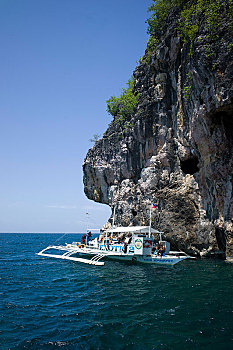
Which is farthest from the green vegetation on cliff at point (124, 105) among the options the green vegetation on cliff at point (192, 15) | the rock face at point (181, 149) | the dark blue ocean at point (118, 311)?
the dark blue ocean at point (118, 311)

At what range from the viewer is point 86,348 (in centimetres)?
796

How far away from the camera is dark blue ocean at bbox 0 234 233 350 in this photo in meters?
8.49

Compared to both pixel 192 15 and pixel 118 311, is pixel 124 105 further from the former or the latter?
pixel 118 311

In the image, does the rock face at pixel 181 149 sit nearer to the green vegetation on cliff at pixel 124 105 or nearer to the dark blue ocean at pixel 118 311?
the green vegetation on cliff at pixel 124 105

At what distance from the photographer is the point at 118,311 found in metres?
11.6

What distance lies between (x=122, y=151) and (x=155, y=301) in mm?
31900

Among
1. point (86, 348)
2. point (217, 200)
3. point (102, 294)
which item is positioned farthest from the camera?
point (217, 200)

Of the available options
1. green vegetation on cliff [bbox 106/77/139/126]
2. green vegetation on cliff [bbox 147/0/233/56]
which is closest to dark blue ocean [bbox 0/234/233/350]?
green vegetation on cliff [bbox 147/0/233/56]

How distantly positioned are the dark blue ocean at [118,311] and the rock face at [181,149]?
9705 millimetres

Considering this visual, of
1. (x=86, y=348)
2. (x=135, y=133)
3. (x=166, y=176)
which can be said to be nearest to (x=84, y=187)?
(x=135, y=133)

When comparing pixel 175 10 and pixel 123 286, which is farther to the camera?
pixel 175 10

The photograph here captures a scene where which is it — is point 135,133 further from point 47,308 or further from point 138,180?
point 47,308

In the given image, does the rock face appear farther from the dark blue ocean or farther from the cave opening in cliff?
the dark blue ocean

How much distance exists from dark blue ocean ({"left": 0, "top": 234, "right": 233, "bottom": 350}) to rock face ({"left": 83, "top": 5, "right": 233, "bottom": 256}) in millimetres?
9705
